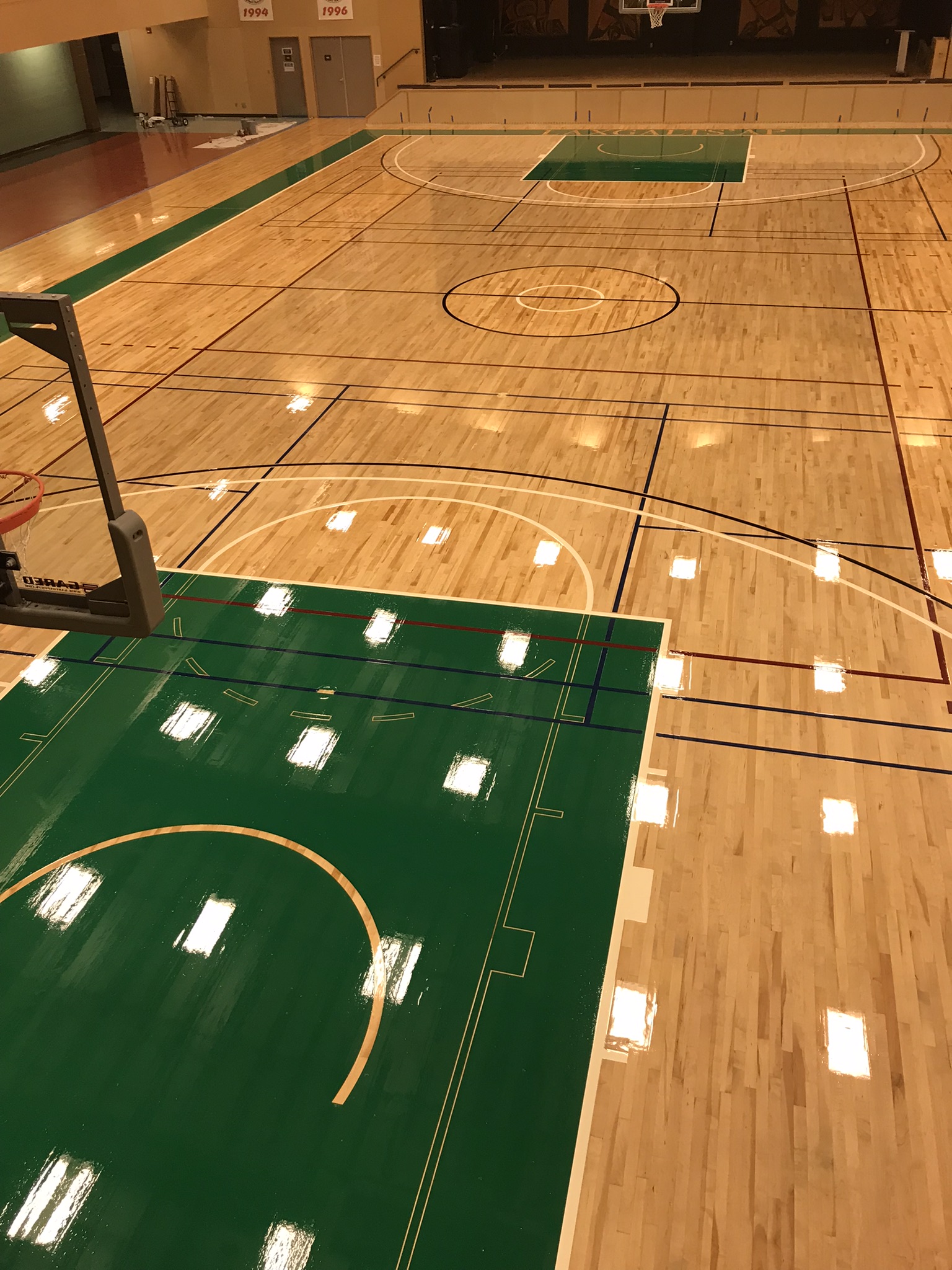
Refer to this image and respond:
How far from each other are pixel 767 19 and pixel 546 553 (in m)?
26.2

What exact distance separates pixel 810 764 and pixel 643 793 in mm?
1036

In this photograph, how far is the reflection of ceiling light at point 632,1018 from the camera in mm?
4637

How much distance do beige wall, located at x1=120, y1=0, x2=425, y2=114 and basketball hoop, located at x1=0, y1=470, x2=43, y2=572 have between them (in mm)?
24568

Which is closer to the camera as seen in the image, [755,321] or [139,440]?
[139,440]

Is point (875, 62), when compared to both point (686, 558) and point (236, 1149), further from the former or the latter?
point (236, 1149)

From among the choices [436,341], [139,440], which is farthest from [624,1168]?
[436,341]

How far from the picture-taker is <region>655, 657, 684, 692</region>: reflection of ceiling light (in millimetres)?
6699

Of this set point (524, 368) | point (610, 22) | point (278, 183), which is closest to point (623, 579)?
point (524, 368)

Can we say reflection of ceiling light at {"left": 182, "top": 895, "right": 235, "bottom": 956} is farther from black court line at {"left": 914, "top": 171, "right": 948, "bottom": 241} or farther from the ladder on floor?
the ladder on floor

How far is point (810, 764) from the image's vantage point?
606cm

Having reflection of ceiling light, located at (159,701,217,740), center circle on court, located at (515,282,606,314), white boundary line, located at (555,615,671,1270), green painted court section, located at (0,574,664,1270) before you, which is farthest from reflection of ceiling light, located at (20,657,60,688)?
center circle on court, located at (515,282,606,314)

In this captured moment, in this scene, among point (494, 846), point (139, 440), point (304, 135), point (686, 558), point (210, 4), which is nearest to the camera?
point (494, 846)

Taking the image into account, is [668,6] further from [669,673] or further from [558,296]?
[669,673]

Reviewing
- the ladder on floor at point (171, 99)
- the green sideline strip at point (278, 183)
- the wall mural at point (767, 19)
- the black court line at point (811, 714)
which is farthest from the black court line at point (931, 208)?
the ladder on floor at point (171, 99)
